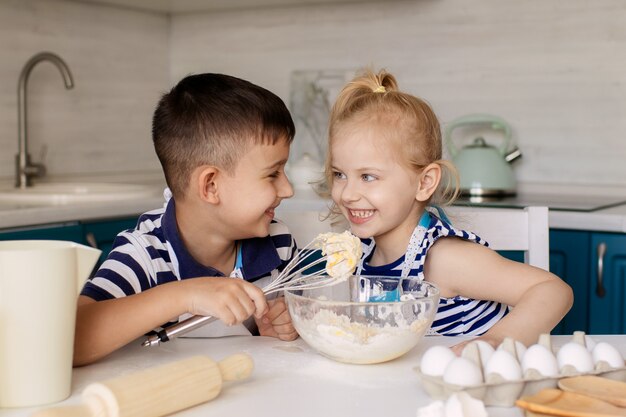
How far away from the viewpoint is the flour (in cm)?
99

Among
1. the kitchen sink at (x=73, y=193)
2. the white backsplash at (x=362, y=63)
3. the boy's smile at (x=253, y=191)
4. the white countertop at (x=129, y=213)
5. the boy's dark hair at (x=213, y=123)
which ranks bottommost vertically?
the white countertop at (x=129, y=213)

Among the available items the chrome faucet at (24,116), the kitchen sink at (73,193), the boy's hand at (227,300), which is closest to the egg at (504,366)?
Result: the boy's hand at (227,300)

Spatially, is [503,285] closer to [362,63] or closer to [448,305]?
[448,305]

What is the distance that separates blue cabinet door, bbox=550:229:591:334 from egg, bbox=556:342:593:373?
1.35 m

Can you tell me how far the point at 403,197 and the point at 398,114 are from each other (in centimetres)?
14

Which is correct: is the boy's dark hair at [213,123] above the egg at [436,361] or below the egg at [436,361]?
above

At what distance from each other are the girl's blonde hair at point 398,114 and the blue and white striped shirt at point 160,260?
0.19 meters

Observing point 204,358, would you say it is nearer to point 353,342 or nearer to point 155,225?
point 353,342

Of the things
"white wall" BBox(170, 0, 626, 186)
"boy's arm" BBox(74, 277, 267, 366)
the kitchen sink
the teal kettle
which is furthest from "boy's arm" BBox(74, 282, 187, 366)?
"white wall" BBox(170, 0, 626, 186)

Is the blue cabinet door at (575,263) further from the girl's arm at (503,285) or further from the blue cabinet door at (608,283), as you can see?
the girl's arm at (503,285)

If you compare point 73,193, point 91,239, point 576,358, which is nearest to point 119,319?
point 576,358

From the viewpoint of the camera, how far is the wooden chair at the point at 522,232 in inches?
62.5

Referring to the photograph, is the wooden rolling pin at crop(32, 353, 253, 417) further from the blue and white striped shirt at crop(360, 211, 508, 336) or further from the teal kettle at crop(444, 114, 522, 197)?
the teal kettle at crop(444, 114, 522, 197)

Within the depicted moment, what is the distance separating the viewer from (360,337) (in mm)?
991
